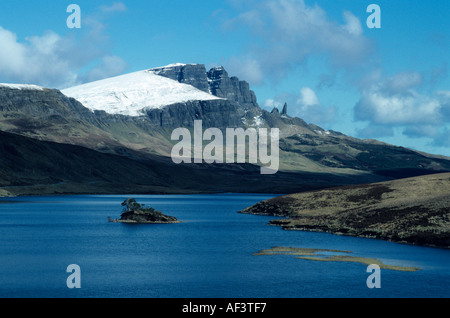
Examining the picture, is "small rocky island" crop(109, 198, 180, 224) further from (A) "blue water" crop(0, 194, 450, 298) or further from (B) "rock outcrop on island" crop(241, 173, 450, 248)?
(B) "rock outcrop on island" crop(241, 173, 450, 248)

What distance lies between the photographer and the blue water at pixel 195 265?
73.6 m

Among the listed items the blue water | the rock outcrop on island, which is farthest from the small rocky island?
the rock outcrop on island

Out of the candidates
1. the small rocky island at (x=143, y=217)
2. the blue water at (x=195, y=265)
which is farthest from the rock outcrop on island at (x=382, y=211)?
the small rocky island at (x=143, y=217)

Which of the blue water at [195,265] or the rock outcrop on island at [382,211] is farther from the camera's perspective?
the rock outcrop on island at [382,211]

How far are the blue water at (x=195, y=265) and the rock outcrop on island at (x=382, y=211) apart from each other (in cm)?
619

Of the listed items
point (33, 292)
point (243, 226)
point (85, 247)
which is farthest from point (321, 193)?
point (33, 292)

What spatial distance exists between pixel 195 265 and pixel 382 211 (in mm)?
64957

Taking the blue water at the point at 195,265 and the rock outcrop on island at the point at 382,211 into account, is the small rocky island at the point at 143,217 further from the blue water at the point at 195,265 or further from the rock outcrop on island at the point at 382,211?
the rock outcrop on island at the point at 382,211

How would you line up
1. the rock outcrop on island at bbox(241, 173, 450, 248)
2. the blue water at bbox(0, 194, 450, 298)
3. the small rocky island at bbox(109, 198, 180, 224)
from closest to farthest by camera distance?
the blue water at bbox(0, 194, 450, 298), the rock outcrop on island at bbox(241, 173, 450, 248), the small rocky island at bbox(109, 198, 180, 224)

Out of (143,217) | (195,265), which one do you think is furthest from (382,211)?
(195,265)

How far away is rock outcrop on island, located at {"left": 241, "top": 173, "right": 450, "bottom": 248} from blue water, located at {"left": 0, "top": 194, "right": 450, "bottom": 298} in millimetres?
6193

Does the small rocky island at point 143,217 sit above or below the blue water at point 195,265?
above

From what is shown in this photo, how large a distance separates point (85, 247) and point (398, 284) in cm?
5694

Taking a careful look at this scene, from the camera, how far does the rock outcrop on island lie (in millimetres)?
123312
